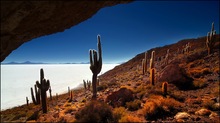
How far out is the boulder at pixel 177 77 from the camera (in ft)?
52.1

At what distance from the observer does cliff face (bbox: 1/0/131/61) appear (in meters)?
5.15

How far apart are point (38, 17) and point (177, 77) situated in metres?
14.2

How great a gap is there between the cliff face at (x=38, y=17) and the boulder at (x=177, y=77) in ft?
40.0

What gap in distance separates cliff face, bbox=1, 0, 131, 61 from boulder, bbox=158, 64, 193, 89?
1220 centimetres

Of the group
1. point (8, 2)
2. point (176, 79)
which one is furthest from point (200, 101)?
point (8, 2)

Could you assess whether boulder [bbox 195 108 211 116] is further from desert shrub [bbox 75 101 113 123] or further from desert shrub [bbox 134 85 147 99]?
desert shrub [bbox 134 85 147 99]

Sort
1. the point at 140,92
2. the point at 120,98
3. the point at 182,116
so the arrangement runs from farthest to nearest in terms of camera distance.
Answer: the point at 140,92
the point at 120,98
the point at 182,116

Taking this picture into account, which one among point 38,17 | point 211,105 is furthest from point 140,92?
point 38,17

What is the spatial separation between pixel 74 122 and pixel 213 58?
78.5 feet

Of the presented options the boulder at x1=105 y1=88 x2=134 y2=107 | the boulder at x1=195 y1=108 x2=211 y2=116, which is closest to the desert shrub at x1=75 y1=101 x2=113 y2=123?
the boulder at x1=105 y1=88 x2=134 y2=107

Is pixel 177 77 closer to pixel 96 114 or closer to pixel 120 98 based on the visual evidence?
pixel 120 98

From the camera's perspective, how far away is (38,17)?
5922 mm

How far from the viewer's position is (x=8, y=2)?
15.6 ft

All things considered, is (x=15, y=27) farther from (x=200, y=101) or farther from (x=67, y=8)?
(x=200, y=101)
